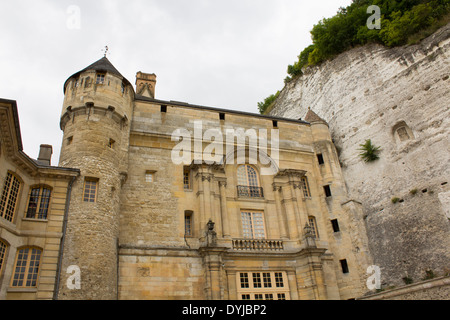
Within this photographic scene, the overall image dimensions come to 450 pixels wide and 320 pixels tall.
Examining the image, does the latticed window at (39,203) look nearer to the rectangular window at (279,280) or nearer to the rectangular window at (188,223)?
the rectangular window at (188,223)

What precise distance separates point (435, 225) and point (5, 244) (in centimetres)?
1811

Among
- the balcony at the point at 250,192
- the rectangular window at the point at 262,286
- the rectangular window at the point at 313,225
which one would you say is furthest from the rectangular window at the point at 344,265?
the balcony at the point at 250,192

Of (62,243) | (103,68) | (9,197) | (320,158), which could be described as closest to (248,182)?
(320,158)

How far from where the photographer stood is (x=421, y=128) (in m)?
19.5

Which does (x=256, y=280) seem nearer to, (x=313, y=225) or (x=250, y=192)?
(x=250, y=192)

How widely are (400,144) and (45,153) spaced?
18562 millimetres

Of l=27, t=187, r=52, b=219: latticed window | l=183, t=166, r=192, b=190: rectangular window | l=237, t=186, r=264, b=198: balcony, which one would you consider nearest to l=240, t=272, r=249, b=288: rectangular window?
l=237, t=186, r=264, b=198: balcony

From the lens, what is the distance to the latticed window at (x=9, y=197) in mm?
12867

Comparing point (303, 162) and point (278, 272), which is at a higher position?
point (303, 162)
